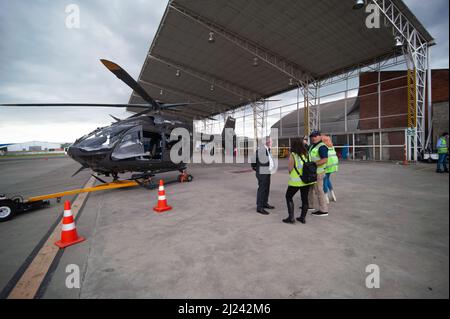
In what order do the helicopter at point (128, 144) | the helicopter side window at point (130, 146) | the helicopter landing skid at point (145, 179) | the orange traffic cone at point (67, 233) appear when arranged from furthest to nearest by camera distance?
the helicopter landing skid at point (145, 179)
the helicopter side window at point (130, 146)
the helicopter at point (128, 144)
the orange traffic cone at point (67, 233)

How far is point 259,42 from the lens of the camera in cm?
1325

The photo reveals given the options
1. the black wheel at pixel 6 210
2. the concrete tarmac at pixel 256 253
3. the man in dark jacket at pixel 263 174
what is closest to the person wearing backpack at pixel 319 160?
the concrete tarmac at pixel 256 253

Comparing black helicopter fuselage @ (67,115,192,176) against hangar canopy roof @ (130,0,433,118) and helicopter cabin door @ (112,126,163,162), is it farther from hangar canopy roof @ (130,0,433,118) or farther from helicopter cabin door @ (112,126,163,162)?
hangar canopy roof @ (130,0,433,118)

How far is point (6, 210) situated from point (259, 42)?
14699 millimetres

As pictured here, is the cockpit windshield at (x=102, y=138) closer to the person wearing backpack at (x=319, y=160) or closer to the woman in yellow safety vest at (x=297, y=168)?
the woman in yellow safety vest at (x=297, y=168)

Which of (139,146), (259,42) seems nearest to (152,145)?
(139,146)

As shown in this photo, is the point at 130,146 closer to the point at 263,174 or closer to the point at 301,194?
the point at 263,174

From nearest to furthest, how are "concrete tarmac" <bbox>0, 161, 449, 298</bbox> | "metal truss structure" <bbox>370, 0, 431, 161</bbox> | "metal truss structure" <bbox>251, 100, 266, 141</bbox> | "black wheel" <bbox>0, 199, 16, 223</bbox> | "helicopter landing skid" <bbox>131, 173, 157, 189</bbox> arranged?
"concrete tarmac" <bbox>0, 161, 449, 298</bbox> → "black wheel" <bbox>0, 199, 16, 223</bbox> → "helicopter landing skid" <bbox>131, 173, 157, 189</bbox> → "metal truss structure" <bbox>370, 0, 431, 161</bbox> → "metal truss structure" <bbox>251, 100, 266, 141</bbox>

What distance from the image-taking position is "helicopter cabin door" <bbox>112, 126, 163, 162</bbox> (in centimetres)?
577

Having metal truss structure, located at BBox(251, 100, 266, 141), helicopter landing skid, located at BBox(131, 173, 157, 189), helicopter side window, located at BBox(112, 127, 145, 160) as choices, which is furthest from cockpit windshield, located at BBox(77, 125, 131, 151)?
metal truss structure, located at BBox(251, 100, 266, 141)

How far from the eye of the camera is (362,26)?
11.3 meters

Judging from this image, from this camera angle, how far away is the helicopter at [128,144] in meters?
5.38

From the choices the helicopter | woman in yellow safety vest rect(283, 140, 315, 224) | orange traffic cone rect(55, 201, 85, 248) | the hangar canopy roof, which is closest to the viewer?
orange traffic cone rect(55, 201, 85, 248)

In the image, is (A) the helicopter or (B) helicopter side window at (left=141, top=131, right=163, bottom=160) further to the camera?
(B) helicopter side window at (left=141, top=131, right=163, bottom=160)
